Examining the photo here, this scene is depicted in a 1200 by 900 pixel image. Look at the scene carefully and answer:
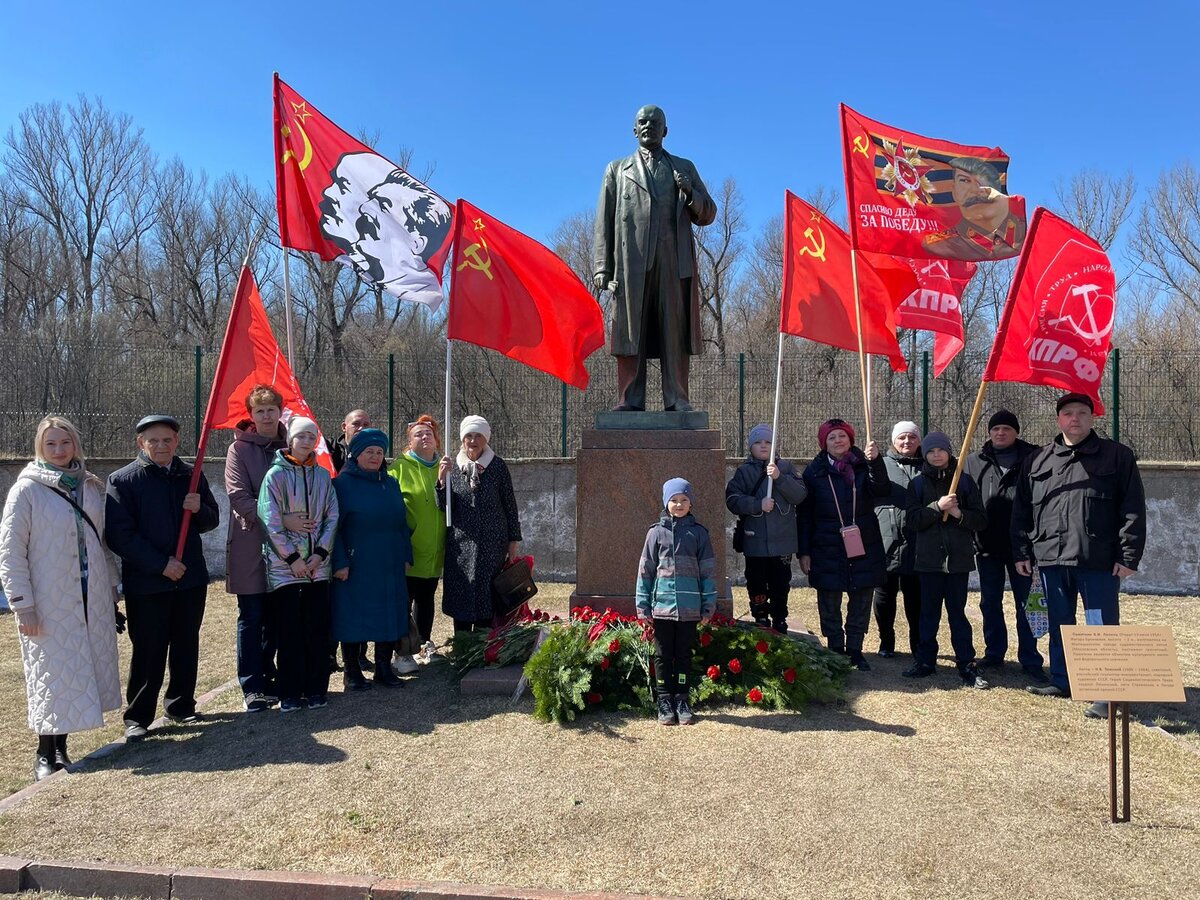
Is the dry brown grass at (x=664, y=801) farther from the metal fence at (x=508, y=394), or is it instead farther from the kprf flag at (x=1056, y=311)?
the metal fence at (x=508, y=394)

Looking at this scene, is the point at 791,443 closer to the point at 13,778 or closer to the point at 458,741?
the point at 458,741

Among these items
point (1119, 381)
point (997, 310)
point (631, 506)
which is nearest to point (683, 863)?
point (631, 506)

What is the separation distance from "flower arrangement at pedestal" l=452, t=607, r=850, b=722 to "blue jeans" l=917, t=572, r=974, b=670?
2.34 ft

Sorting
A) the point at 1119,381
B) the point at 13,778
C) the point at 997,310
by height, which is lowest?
the point at 13,778

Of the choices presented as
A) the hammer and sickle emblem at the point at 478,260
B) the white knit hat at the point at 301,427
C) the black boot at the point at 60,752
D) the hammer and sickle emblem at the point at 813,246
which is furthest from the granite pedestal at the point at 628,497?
the black boot at the point at 60,752

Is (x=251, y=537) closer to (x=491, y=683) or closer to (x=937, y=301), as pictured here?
(x=491, y=683)

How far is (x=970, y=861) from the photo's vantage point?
339 cm

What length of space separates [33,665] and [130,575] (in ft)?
2.16

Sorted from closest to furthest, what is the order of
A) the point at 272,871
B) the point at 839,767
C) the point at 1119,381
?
the point at 272,871
the point at 839,767
the point at 1119,381

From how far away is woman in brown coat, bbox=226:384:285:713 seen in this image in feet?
17.2

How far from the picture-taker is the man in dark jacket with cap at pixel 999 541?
6.08 metres

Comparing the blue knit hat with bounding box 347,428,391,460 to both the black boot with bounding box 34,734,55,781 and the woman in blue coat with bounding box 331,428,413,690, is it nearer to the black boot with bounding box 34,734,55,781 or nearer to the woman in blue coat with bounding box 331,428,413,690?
the woman in blue coat with bounding box 331,428,413,690

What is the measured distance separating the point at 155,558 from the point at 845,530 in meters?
4.42

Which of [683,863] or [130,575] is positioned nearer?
[683,863]
